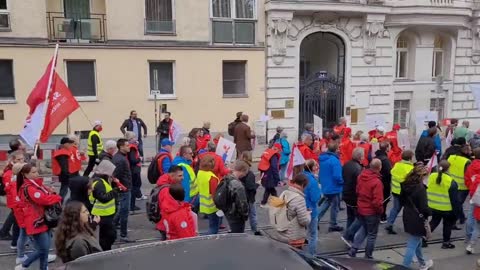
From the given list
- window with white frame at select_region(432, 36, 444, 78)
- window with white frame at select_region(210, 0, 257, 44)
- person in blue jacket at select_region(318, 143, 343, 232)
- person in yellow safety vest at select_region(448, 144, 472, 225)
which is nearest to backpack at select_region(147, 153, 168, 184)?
person in blue jacket at select_region(318, 143, 343, 232)

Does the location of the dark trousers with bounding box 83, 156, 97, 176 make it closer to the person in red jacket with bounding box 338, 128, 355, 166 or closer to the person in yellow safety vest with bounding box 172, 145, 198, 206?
the person in yellow safety vest with bounding box 172, 145, 198, 206

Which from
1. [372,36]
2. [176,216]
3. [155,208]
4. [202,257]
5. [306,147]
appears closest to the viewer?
[202,257]

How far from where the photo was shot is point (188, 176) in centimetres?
775

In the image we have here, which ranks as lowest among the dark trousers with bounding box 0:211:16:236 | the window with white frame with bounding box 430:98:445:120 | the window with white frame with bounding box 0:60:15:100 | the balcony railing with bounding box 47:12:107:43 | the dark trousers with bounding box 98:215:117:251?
the dark trousers with bounding box 0:211:16:236

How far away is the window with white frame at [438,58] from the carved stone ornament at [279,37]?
835cm

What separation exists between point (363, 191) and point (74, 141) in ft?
18.3

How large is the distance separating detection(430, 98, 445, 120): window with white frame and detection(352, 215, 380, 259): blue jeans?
55.4 feet

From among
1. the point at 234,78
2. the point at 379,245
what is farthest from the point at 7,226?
the point at 234,78

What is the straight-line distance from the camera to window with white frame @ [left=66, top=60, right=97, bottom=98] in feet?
55.6

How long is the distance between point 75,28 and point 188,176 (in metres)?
11.7

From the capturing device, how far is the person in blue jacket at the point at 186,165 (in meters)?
7.71

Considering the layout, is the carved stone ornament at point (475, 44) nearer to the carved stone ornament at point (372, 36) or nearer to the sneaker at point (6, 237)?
the carved stone ornament at point (372, 36)

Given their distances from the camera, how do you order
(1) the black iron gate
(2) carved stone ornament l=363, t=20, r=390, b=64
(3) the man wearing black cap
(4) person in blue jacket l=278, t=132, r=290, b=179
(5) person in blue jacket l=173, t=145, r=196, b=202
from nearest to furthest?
1. (5) person in blue jacket l=173, t=145, r=196, b=202
2. (3) the man wearing black cap
3. (4) person in blue jacket l=278, t=132, r=290, b=179
4. (2) carved stone ornament l=363, t=20, r=390, b=64
5. (1) the black iron gate

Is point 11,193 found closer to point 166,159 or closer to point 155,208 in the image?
point 155,208
